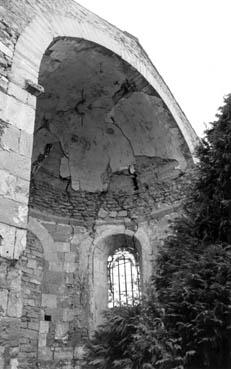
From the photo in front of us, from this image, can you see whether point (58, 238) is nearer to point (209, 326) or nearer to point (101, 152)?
point (101, 152)

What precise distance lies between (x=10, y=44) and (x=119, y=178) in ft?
16.1

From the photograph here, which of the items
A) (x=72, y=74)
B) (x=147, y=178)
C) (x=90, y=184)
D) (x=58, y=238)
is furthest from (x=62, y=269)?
(x=72, y=74)

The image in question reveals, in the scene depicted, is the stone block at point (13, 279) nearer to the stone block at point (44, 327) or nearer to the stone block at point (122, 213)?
the stone block at point (44, 327)

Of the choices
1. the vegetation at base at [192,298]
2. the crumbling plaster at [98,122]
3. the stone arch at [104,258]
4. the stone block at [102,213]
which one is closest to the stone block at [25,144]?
the vegetation at base at [192,298]

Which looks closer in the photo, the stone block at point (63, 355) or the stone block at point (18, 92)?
the stone block at point (18, 92)

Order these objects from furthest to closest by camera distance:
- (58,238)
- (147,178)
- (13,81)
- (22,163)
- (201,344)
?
(147,178) < (58,238) < (13,81) < (22,163) < (201,344)

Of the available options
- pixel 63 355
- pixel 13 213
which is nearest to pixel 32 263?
pixel 63 355

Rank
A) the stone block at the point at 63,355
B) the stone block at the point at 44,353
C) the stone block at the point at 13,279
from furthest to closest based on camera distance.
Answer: the stone block at the point at 63,355, the stone block at the point at 44,353, the stone block at the point at 13,279

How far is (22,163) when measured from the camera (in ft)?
17.7

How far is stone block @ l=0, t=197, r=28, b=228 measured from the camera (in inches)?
195

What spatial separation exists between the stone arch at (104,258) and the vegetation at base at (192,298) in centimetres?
324

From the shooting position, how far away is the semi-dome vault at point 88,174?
8148 millimetres

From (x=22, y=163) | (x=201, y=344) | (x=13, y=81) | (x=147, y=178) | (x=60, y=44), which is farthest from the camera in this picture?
(x=147, y=178)

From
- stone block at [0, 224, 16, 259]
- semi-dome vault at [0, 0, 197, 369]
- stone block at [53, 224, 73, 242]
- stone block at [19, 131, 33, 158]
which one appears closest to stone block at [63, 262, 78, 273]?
semi-dome vault at [0, 0, 197, 369]
